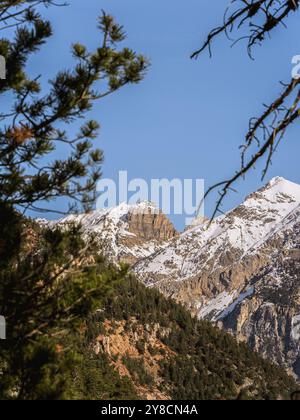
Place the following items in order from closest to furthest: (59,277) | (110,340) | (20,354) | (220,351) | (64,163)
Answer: (20,354) < (59,277) < (64,163) < (110,340) < (220,351)

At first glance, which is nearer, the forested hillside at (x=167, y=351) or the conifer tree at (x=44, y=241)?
the conifer tree at (x=44, y=241)

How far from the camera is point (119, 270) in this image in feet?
34.2

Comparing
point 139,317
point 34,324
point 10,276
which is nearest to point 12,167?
point 10,276

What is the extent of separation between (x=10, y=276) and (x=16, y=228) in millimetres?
742

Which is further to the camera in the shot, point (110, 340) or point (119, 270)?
point (110, 340)

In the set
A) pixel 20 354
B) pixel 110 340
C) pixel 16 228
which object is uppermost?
pixel 110 340

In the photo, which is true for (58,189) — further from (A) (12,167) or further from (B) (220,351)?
(B) (220,351)

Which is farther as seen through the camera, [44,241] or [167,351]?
[167,351]

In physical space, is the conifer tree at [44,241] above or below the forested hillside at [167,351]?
below

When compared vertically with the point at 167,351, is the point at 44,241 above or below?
below

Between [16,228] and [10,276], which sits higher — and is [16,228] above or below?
above

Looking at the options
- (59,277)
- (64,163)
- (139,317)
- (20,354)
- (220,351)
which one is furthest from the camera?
(220,351)

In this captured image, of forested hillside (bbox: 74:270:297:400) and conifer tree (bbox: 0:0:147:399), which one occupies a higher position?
forested hillside (bbox: 74:270:297:400)

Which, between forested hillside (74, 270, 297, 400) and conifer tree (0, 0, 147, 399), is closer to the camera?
conifer tree (0, 0, 147, 399)
